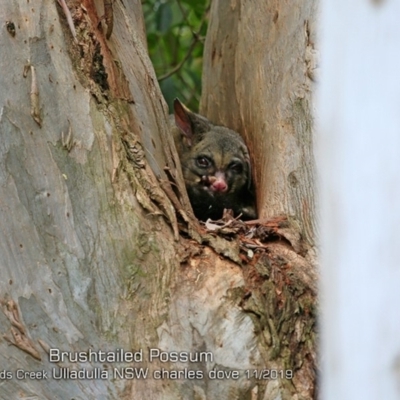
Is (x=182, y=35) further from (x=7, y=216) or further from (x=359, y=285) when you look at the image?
(x=359, y=285)

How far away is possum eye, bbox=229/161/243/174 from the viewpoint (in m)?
4.91

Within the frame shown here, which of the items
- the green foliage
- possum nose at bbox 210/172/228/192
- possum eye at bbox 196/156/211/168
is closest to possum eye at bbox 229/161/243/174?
possum nose at bbox 210/172/228/192

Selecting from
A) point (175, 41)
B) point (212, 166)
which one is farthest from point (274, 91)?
point (175, 41)

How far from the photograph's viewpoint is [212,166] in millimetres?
5246

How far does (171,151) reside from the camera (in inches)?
129

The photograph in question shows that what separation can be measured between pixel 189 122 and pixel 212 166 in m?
0.35

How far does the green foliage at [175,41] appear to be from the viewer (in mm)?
6070

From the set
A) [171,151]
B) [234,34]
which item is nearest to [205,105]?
[234,34]

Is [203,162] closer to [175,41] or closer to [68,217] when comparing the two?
[175,41]

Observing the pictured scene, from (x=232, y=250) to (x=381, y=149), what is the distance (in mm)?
1620

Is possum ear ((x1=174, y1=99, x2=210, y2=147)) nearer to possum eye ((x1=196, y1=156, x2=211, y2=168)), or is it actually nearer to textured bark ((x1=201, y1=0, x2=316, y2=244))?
possum eye ((x1=196, y1=156, x2=211, y2=168))

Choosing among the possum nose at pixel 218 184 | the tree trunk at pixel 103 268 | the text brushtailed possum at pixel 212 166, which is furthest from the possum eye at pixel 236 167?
the tree trunk at pixel 103 268

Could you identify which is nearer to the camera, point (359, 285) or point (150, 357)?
point (359, 285)

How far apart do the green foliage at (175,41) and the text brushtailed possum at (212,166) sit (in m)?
0.92
